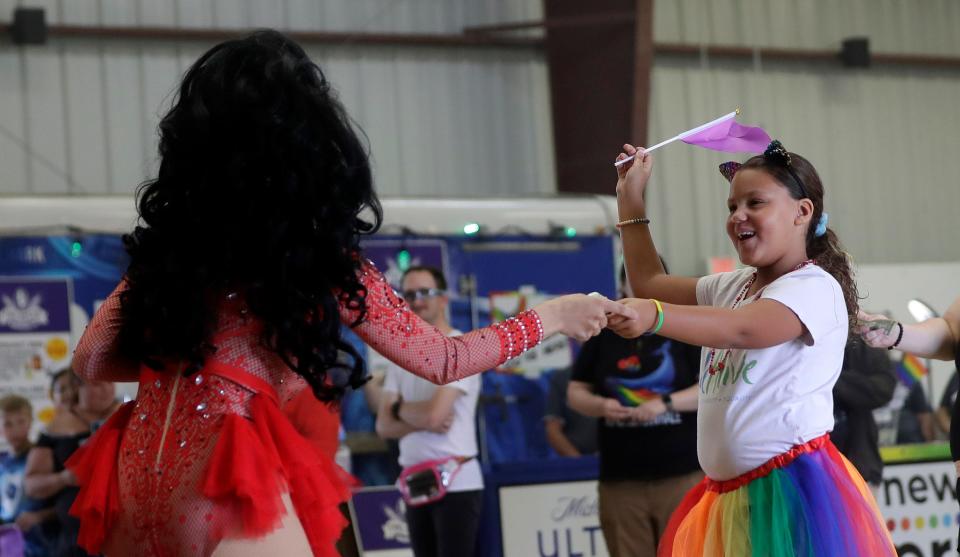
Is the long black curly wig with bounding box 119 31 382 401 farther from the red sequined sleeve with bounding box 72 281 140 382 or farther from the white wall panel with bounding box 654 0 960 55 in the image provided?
the white wall panel with bounding box 654 0 960 55

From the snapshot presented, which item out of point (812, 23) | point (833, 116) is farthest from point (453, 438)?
point (812, 23)

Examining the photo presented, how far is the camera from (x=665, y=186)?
10.1m

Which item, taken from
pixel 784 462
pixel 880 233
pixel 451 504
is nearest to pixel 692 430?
pixel 451 504

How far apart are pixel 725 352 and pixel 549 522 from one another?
3575 mm

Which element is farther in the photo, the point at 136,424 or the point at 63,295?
the point at 63,295

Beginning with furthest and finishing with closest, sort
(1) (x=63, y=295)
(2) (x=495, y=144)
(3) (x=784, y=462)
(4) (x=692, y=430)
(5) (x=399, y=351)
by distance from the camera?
(2) (x=495, y=144) < (1) (x=63, y=295) < (4) (x=692, y=430) < (3) (x=784, y=462) < (5) (x=399, y=351)

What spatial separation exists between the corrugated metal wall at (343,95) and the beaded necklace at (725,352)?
19.0ft

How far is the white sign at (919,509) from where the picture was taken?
616cm

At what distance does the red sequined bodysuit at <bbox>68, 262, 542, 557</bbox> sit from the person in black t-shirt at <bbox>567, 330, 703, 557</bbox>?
268cm

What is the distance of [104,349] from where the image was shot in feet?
7.08

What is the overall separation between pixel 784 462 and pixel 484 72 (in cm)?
724

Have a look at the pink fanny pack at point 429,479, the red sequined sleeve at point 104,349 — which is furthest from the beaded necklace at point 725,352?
the pink fanny pack at point 429,479

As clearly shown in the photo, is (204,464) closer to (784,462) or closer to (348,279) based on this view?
(348,279)

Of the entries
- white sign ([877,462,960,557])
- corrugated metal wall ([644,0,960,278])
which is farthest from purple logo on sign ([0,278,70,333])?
corrugated metal wall ([644,0,960,278])
